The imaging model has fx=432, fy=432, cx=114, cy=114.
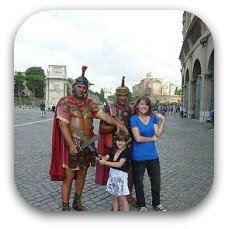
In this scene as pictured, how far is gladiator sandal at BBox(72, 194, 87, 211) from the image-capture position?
2871 millimetres

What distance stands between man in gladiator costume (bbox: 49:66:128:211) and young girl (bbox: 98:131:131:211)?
85mm

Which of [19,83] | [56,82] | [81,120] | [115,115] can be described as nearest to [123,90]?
[115,115]

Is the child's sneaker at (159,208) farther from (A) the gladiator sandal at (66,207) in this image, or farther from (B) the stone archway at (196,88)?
(B) the stone archway at (196,88)

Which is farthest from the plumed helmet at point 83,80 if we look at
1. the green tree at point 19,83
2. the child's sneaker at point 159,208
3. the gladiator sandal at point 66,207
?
the child's sneaker at point 159,208

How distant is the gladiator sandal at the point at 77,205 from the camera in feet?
9.42

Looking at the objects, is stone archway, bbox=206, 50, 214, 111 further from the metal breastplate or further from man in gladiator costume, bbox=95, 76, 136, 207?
the metal breastplate

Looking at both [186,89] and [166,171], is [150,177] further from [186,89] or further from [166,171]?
[186,89]

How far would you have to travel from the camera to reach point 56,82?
279cm

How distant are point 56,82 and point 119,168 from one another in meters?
0.69

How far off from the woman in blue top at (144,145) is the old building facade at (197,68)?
0.33 metres

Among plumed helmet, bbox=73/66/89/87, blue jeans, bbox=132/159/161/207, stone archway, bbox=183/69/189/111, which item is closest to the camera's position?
plumed helmet, bbox=73/66/89/87

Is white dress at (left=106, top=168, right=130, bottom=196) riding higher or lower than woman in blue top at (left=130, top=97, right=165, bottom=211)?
lower

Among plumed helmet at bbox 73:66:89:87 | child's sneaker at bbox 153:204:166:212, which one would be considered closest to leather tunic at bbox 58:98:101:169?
plumed helmet at bbox 73:66:89:87

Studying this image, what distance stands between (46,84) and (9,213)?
0.88m
